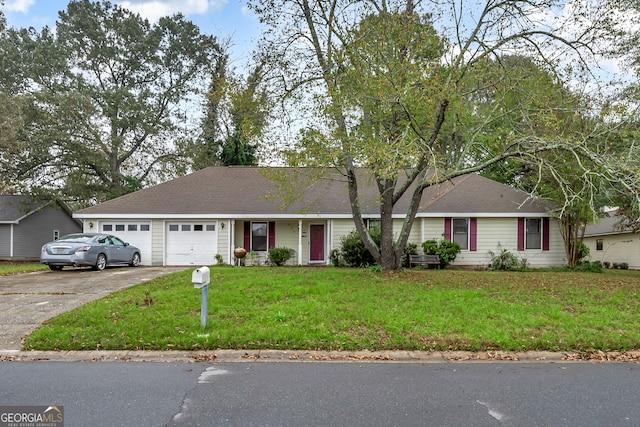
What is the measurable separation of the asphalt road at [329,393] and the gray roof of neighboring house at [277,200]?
11650mm

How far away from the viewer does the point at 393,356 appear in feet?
18.5

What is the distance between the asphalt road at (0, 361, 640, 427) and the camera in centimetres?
372

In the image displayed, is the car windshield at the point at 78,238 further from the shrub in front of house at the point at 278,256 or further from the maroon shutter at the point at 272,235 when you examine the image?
the maroon shutter at the point at 272,235

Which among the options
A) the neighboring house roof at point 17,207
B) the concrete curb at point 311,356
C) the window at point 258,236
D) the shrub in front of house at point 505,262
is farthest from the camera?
the neighboring house roof at point 17,207

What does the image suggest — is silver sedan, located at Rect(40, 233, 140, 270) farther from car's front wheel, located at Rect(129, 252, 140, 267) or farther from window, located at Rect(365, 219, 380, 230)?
window, located at Rect(365, 219, 380, 230)

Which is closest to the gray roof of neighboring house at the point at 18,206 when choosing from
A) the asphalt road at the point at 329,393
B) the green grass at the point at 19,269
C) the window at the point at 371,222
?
the green grass at the point at 19,269

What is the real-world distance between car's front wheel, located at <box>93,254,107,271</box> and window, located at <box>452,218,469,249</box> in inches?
536

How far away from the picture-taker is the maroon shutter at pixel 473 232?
17.2 m

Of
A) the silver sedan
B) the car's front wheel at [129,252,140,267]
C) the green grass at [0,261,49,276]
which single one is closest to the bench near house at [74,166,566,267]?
the car's front wheel at [129,252,140,267]

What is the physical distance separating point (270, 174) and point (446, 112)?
5.31m

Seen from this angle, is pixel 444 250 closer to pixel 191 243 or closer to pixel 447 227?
pixel 447 227

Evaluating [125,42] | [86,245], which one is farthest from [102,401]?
[125,42]

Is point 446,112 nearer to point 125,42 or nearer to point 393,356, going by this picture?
point 393,356

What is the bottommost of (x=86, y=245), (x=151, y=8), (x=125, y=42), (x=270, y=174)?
(x=86, y=245)
